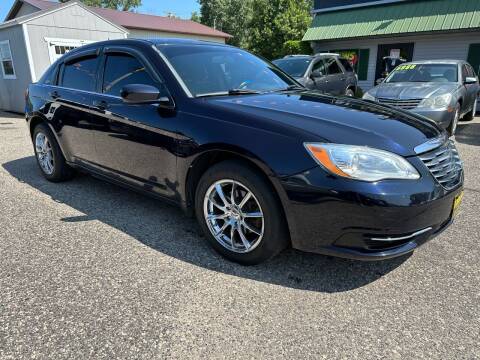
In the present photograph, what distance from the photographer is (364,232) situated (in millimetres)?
2332

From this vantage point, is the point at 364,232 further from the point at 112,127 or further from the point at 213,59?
the point at 112,127

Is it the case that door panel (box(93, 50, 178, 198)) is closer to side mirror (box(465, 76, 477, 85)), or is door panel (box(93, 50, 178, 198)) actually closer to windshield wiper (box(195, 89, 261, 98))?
windshield wiper (box(195, 89, 261, 98))

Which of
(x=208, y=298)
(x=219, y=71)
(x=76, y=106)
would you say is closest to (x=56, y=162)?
(x=76, y=106)

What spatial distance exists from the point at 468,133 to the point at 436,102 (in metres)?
2.27

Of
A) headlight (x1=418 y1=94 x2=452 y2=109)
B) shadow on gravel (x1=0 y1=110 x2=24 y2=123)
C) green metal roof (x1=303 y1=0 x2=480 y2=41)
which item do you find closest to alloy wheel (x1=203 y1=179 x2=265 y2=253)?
headlight (x1=418 y1=94 x2=452 y2=109)

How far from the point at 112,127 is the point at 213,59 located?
3.79ft

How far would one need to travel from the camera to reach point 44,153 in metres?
4.95

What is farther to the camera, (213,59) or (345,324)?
(213,59)

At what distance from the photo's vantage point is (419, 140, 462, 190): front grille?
2529 mm

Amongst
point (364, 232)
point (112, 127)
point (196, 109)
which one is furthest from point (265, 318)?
point (112, 127)

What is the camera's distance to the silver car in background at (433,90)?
6.96 m

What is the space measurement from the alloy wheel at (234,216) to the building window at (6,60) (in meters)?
13.1

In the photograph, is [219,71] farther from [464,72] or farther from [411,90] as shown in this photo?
[464,72]

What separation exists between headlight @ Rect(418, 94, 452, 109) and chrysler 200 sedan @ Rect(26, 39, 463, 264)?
405cm
